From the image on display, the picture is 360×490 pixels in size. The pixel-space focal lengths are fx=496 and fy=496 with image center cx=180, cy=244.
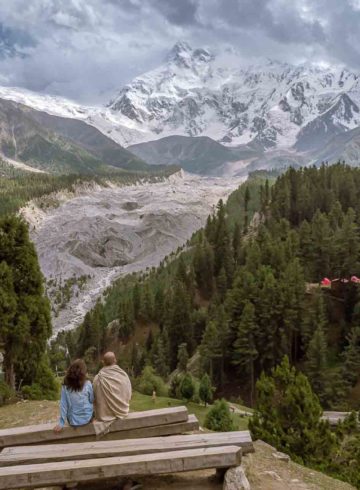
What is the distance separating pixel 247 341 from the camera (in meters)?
60.1

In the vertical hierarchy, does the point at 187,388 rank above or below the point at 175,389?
above

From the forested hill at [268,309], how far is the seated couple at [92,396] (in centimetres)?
4403

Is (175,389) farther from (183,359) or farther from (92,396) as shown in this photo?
(92,396)

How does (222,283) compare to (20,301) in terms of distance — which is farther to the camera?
Answer: (222,283)

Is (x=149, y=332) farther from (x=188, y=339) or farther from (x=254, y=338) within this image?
(x=254, y=338)

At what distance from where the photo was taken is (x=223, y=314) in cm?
6500

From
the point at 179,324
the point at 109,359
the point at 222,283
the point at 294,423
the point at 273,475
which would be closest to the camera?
the point at 109,359

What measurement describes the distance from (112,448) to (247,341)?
51.0 m

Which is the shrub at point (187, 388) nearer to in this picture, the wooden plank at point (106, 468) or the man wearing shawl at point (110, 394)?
the man wearing shawl at point (110, 394)

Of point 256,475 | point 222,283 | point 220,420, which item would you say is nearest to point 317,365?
point 220,420

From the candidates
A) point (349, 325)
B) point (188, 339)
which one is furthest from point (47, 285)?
point (349, 325)

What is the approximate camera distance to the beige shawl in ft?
37.5

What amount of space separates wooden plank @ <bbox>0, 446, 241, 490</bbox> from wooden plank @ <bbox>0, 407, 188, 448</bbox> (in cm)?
132

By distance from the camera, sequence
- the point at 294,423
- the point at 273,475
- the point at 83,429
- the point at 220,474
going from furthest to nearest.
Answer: the point at 294,423 → the point at 273,475 → the point at 83,429 → the point at 220,474
